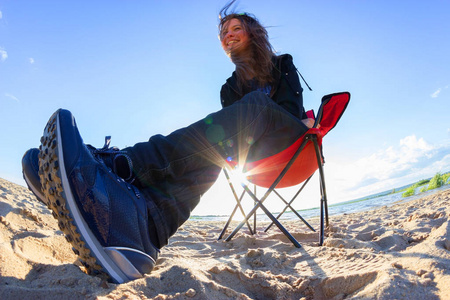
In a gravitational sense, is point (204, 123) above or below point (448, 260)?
above

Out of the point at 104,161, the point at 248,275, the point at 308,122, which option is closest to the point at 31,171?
the point at 104,161

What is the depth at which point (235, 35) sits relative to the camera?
6.74 feet

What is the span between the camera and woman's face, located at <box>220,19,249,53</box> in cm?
205

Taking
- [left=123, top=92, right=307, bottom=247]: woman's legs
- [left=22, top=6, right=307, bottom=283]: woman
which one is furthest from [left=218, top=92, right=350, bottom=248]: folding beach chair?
[left=123, top=92, right=307, bottom=247]: woman's legs

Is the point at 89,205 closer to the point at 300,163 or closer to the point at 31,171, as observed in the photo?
the point at 31,171

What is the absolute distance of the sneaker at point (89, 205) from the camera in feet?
2.39

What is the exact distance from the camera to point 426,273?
32.9 inches

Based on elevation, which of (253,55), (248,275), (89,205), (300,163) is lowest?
(248,275)

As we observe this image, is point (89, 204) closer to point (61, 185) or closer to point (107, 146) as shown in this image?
point (61, 185)

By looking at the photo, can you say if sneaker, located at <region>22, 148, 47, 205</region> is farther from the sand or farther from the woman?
the sand

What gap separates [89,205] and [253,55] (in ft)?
5.59

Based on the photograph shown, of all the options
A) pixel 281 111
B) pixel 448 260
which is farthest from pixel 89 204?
pixel 448 260

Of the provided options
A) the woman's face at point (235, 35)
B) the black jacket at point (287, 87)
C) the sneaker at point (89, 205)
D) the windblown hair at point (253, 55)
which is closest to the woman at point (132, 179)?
the sneaker at point (89, 205)

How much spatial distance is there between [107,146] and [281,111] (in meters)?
0.84
